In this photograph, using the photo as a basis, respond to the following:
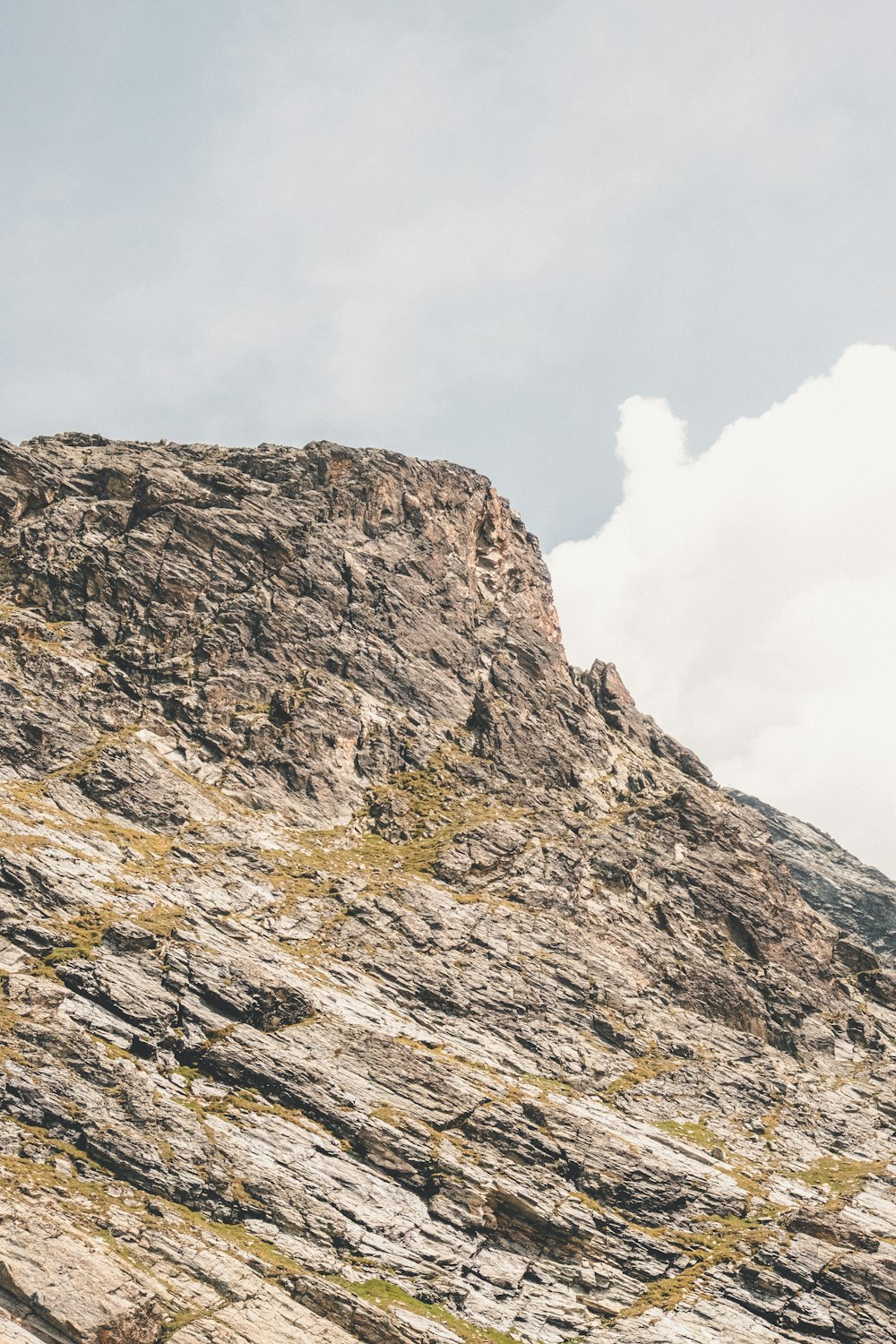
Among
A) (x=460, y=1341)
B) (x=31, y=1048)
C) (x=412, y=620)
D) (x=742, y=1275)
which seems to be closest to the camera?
(x=460, y=1341)

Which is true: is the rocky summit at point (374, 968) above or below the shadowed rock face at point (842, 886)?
below

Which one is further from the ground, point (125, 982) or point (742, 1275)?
point (742, 1275)

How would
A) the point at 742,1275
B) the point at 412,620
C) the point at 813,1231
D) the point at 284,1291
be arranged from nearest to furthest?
the point at 284,1291
the point at 742,1275
the point at 813,1231
the point at 412,620

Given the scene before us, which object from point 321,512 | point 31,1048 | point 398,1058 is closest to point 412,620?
point 321,512

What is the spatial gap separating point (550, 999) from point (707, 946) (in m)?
21.3

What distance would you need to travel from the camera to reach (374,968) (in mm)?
63156

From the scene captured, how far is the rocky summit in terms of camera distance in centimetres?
3994

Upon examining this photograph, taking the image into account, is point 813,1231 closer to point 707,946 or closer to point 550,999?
point 550,999

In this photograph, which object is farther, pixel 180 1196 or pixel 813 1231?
pixel 813 1231

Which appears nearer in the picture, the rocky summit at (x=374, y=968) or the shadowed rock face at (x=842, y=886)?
the rocky summit at (x=374, y=968)

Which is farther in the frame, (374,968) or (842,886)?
(842,886)

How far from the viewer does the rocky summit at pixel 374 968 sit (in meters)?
39.9

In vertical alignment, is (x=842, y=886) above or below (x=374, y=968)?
above

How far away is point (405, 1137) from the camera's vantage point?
158 feet
